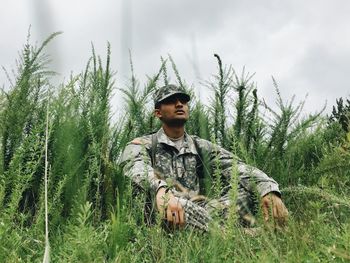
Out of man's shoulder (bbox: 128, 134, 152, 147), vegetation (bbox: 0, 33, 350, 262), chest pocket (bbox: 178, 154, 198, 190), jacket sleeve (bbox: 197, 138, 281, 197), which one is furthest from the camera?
chest pocket (bbox: 178, 154, 198, 190)

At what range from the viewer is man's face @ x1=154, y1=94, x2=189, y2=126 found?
168 inches

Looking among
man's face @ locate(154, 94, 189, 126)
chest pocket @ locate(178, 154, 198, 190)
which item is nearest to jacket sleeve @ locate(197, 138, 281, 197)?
chest pocket @ locate(178, 154, 198, 190)

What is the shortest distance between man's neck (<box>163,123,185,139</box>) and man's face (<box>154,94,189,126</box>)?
1.5 inches

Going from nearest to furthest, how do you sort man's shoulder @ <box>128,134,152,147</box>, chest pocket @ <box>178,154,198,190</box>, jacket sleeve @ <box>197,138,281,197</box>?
jacket sleeve @ <box>197,138,281,197</box> < man's shoulder @ <box>128,134,152,147</box> < chest pocket @ <box>178,154,198,190</box>

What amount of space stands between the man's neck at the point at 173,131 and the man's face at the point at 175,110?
0.04 meters

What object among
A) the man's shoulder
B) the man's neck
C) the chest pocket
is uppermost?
the man's neck

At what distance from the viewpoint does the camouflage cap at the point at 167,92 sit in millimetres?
4297

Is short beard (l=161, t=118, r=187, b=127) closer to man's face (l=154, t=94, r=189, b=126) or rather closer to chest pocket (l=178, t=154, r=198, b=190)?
man's face (l=154, t=94, r=189, b=126)

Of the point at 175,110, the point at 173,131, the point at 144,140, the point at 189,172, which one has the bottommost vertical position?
the point at 189,172

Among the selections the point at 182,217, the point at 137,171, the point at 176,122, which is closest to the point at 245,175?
the point at 176,122

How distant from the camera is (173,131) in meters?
4.34

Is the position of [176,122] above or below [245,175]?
above

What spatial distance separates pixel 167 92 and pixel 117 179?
1386 millimetres

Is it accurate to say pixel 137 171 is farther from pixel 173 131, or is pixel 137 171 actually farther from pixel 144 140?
pixel 173 131
